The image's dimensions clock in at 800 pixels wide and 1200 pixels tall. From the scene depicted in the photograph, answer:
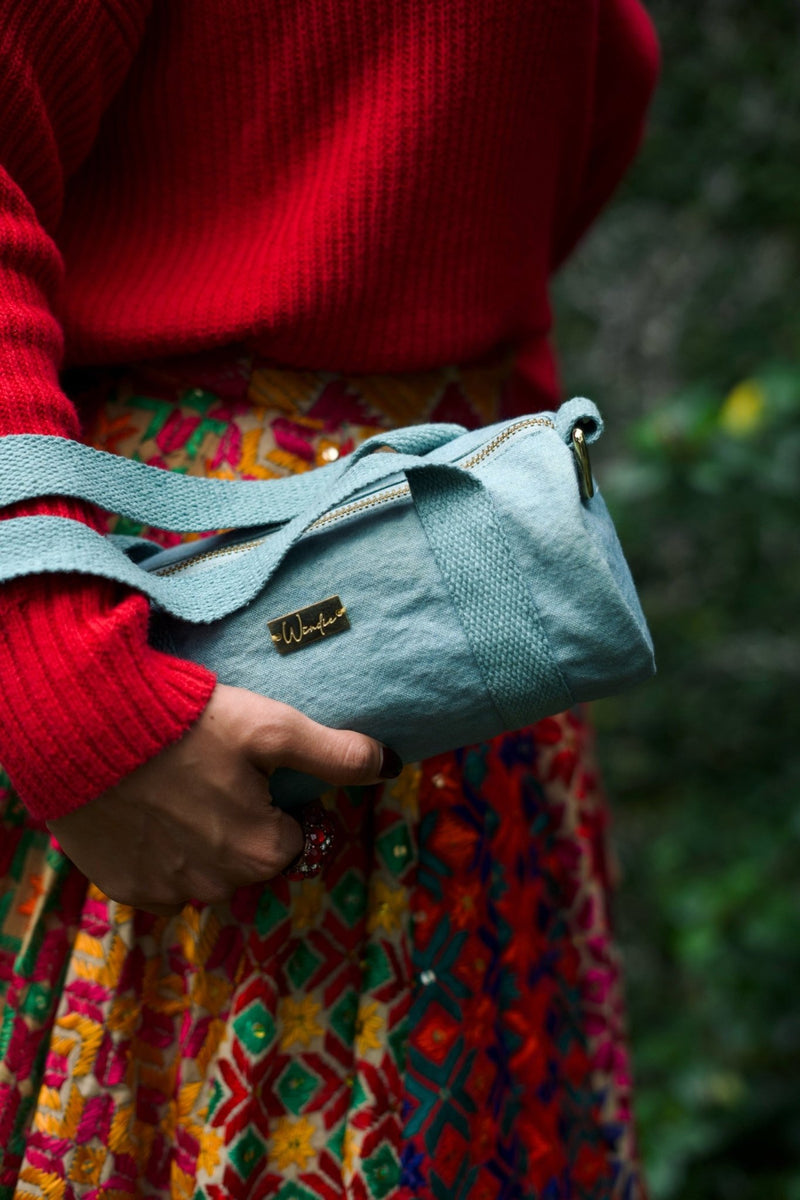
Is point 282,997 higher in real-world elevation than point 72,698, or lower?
lower

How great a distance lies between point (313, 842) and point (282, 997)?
162 millimetres

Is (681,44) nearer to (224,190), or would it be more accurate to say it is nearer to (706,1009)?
(224,190)

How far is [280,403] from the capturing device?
0.78m

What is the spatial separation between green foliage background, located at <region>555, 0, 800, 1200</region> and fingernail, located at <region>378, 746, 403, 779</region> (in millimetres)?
1044

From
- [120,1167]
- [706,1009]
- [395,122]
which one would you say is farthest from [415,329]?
[706,1009]

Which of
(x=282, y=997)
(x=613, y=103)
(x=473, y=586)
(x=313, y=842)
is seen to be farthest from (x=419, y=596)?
(x=613, y=103)

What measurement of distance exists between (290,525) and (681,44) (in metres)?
Answer: 1.81

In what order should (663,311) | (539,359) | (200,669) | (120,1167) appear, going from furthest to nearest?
1. (663,311)
2. (539,359)
3. (120,1167)
4. (200,669)

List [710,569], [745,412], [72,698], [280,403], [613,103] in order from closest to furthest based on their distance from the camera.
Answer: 1. [72,698]
2. [280,403]
3. [613,103]
4. [745,412]
5. [710,569]

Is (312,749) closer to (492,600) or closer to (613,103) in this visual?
(492,600)

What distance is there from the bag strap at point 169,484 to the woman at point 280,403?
0.02 metres

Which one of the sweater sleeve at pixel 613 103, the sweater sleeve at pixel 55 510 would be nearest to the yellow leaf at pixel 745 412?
the sweater sleeve at pixel 613 103

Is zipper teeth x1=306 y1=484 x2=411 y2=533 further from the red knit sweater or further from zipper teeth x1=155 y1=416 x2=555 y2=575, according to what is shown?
the red knit sweater

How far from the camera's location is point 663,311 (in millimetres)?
2172
